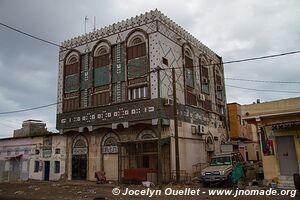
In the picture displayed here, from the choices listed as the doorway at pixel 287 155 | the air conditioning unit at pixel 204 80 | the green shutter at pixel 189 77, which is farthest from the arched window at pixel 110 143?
the doorway at pixel 287 155

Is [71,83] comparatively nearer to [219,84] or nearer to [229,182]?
[219,84]

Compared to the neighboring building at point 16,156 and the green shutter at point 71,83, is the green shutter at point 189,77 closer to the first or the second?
the green shutter at point 71,83

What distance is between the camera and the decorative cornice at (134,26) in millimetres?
27914

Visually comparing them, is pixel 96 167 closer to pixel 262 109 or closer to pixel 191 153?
pixel 191 153

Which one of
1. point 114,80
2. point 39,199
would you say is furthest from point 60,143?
point 39,199

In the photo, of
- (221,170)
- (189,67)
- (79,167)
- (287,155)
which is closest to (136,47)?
(189,67)

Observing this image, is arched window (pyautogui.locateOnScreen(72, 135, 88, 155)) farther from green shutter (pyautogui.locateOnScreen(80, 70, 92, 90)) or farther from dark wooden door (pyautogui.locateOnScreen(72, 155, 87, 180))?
green shutter (pyautogui.locateOnScreen(80, 70, 92, 90))

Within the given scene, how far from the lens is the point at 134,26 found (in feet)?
93.7

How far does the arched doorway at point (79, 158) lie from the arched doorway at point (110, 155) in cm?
268

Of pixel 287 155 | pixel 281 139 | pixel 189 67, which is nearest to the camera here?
pixel 287 155

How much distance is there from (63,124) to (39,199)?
15.9 meters

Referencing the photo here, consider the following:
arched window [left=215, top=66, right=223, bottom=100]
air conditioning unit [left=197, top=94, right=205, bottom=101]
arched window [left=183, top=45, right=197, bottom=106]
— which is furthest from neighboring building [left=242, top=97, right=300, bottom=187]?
arched window [left=215, top=66, right=223, bottom=100]

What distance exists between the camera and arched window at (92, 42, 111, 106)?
29.6m

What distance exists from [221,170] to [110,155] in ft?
40.1
